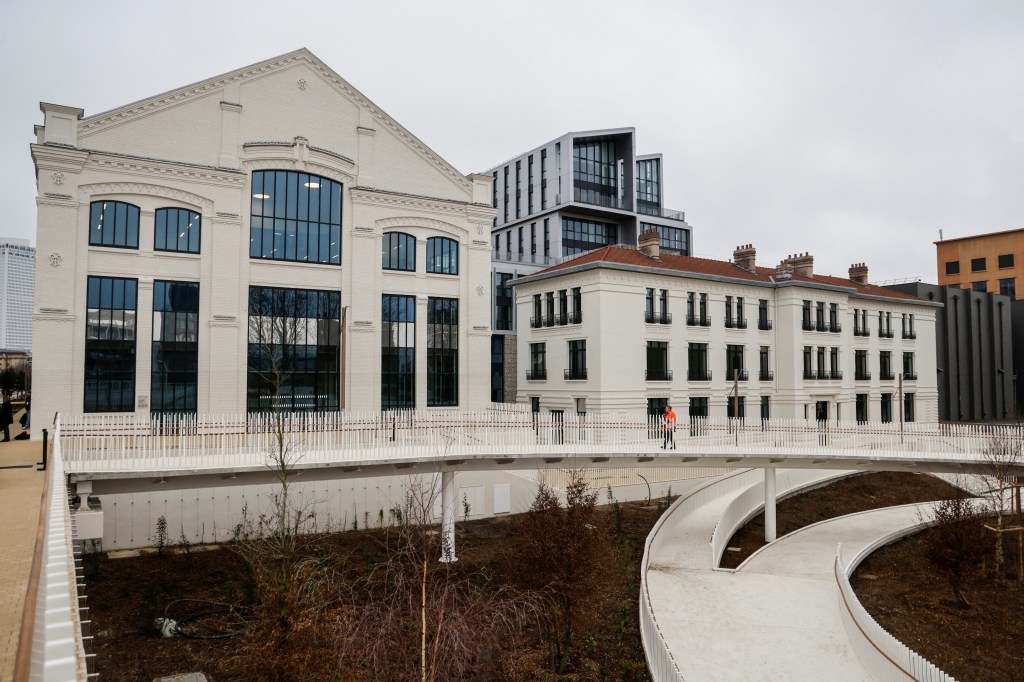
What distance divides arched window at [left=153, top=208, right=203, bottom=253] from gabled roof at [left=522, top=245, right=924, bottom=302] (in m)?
19.4

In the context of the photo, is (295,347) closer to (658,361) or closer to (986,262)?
(658,361)

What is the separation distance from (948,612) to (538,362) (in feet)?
85.1

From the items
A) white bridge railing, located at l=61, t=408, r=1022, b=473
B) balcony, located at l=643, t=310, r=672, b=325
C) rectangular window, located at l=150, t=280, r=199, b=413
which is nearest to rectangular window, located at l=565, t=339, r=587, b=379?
balcony, located at l=643, t=310, r=672, b=325

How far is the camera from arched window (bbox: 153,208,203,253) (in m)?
28.6

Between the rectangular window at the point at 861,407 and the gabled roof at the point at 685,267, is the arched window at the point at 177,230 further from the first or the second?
the rectangular window at the point at 861,407

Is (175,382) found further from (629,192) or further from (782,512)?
(629,192)

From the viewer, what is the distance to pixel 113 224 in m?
27.7

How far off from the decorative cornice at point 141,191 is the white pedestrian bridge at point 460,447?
9.16 m

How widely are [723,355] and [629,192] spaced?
2370 cm

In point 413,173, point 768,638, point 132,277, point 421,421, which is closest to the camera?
point 768,638

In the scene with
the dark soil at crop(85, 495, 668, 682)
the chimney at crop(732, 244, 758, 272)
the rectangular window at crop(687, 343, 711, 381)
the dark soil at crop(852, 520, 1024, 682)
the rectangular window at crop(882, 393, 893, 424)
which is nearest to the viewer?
the dark soil at crop(85, 495, 668, 682)

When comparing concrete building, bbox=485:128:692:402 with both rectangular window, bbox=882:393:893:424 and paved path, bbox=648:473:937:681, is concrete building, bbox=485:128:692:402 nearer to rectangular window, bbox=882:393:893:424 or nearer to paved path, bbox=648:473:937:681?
rectangular window, bbox=882:393:893:424

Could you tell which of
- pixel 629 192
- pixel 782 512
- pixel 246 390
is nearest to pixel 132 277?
pixel 246 390

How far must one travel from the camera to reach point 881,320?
50500 millimetres
